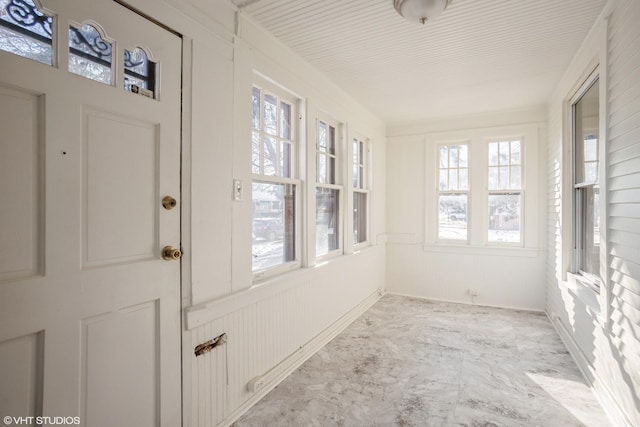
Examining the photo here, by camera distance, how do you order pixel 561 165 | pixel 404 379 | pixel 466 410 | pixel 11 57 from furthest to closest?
pixel 561 165 → pixel 404 379 → pixel 466 410 → pixel 11 57

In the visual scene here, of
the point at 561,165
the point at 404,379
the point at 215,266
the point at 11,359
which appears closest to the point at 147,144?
the point at 215,266

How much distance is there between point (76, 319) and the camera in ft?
4.37

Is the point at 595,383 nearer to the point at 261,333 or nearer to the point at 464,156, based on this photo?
Result: the point at 261,333

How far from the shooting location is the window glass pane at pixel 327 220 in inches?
132

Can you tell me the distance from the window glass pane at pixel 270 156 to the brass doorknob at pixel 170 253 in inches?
38.8

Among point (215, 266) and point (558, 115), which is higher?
point (558, 115)

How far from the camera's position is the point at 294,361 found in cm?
274

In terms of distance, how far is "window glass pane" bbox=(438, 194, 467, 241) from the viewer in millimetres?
4707

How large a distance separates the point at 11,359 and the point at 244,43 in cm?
205

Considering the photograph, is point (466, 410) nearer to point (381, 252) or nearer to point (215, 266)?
point (215, 266)

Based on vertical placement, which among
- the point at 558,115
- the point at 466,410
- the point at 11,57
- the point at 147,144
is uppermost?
the point at 558,115

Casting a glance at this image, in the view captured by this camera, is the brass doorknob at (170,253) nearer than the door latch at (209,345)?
Yes

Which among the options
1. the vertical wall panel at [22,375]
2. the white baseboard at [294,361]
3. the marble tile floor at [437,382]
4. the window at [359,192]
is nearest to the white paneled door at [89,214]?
the vertical wall panel at [22,375]

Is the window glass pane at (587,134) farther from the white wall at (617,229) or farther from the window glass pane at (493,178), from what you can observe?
the window glass pane at (493,178)
